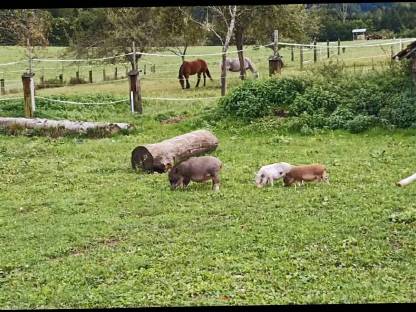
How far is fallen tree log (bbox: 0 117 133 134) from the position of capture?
34.2ft

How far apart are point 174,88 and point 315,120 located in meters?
8.97

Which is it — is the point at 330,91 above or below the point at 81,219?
above

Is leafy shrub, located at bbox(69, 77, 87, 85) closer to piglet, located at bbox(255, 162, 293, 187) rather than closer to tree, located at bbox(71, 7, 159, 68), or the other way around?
tree, located at bbox(71, 7, 159, 68)

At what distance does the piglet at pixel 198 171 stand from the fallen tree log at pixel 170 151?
1089mm

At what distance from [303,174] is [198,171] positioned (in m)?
1.18

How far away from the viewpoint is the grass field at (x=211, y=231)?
409cm

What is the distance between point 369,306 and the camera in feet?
4.19

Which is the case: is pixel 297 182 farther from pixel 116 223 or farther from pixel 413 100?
pixel 413 100

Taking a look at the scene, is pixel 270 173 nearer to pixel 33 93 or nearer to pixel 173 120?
pixel 173 120

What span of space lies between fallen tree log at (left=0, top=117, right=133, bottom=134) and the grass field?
1.13 metres

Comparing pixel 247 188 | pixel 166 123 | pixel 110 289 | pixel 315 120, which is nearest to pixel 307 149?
pixel 315 120

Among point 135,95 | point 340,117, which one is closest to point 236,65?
point 135,95

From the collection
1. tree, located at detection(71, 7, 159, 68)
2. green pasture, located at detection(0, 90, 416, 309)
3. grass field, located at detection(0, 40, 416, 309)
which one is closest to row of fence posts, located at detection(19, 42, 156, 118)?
grass field, located at detection(0, 40, 416, 309)

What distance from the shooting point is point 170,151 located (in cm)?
817
